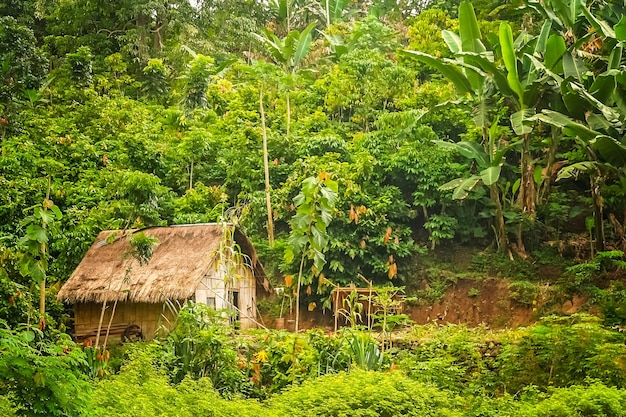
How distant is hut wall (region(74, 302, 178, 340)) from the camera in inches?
307

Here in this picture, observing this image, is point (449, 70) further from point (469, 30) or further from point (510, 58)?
point (510, 58)

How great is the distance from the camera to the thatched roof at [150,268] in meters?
7.40

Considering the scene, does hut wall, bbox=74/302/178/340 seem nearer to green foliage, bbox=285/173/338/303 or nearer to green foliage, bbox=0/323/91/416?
green foliage, bbox=285/173/338/303

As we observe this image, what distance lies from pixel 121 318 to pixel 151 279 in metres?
0.83

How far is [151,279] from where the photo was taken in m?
7.62

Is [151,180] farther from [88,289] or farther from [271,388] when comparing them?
[271,388]

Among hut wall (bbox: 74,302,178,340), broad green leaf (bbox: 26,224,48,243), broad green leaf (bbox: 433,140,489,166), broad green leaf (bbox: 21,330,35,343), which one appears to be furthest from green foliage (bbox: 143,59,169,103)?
broad green leaf (bbox: 21,330,35,343)

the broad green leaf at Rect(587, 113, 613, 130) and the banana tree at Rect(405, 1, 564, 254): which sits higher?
the banana tree at Rect(405, 1, 564, 254)

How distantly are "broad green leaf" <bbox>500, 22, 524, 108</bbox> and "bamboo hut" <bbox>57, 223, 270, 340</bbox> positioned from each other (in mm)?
3690

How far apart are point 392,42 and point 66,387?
33.7 ft

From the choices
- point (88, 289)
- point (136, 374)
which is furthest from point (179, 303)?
point (136, 374)

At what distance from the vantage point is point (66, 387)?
118 inches

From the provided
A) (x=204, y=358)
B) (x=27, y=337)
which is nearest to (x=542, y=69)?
(x=204, y=358)

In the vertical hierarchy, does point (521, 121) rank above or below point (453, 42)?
below
